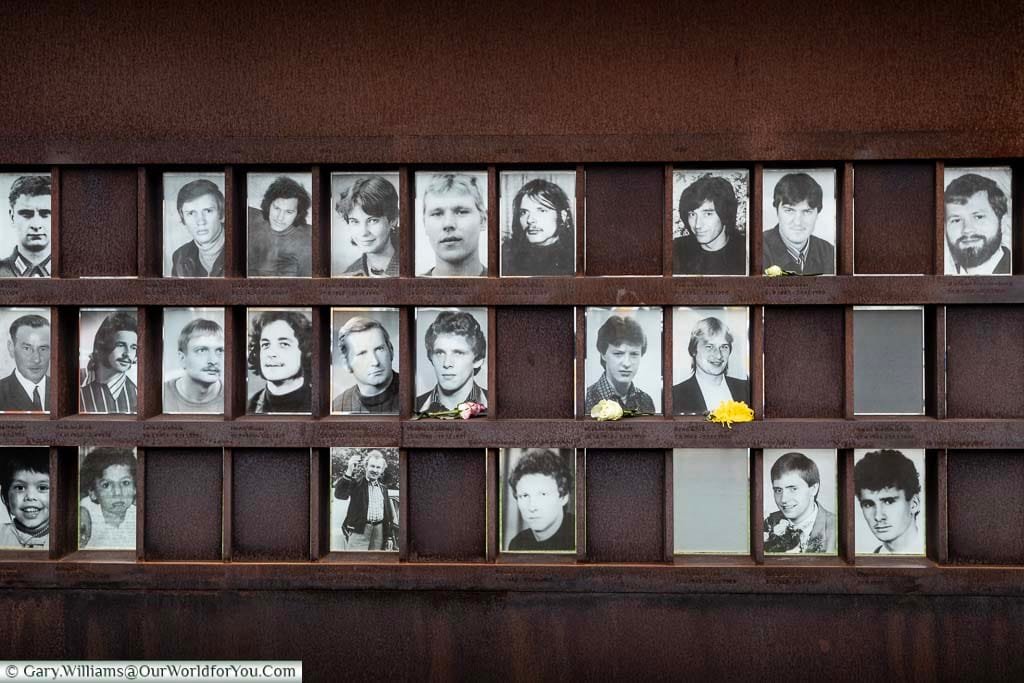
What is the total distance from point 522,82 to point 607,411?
0.74 metres

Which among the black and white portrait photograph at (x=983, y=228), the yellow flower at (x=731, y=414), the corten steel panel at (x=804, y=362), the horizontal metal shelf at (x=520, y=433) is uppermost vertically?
the black and white portrait photograph at (x=983, y=228)

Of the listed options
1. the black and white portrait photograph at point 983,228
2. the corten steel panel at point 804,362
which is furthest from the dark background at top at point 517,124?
the corten steel panel at point 804,362

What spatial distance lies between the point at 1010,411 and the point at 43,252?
2.20m

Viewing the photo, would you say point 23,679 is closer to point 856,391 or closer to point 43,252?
point 43,252

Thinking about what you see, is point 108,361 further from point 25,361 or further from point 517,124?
point 517,124

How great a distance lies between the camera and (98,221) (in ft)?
5.53

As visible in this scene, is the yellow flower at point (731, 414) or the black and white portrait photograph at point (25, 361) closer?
the yellow flower at point (731, 414)

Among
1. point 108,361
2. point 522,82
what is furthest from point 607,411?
point 108,361

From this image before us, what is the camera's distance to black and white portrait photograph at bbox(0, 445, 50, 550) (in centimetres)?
170

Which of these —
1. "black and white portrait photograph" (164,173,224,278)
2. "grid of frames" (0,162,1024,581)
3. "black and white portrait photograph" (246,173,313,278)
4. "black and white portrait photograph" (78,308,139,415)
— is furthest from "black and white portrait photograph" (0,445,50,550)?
"black and white portrait photograph" (246,173,313,278)

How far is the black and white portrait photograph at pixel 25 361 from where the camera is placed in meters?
1.71

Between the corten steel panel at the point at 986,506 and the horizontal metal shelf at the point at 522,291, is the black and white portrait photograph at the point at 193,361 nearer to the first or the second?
the horizontal metal shelf at the point at 522,291

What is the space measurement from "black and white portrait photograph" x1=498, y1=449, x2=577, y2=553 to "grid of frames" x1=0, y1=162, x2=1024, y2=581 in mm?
45

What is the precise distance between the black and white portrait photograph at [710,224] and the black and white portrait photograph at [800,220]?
0.17ft
